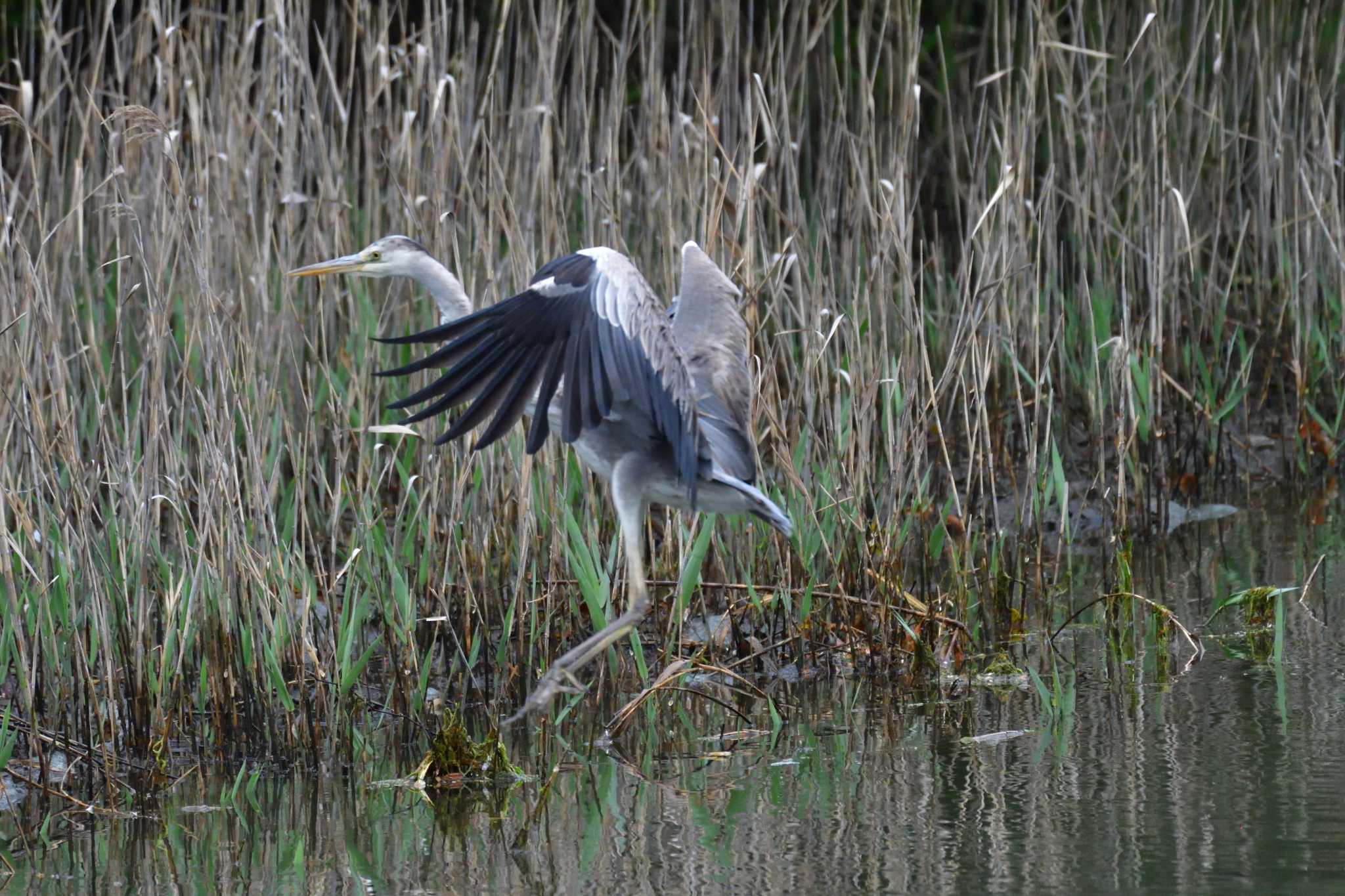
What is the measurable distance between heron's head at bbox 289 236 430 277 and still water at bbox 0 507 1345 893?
49.1 inches

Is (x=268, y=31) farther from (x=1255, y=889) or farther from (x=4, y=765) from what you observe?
(x=1255, y=889)

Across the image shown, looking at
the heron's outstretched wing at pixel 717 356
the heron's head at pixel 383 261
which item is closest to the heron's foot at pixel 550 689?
the heron's outstretched wing at pixel 717 356

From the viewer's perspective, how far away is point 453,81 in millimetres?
5074

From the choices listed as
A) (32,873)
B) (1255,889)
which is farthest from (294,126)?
(1255,889)

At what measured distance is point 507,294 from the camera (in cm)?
524

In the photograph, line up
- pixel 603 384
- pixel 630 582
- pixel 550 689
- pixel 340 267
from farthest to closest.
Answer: pixel 340 267
pixel 630 582
pixel 550 689
pixel 603 384

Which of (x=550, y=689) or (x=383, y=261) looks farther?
(x=383, y=261)

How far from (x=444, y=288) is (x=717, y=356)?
72cm

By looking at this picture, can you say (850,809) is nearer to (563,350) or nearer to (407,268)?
(563,350)

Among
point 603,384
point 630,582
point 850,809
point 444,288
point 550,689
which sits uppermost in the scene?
point 444,288

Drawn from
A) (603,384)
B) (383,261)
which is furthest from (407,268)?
(603,384)

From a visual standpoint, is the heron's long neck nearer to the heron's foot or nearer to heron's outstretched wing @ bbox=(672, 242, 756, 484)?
heron's outstretched wing @ bbox=(672, 242, 756, 484)

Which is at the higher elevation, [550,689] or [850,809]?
[550,689]

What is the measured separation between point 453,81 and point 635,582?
1.75m
